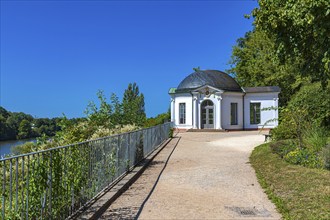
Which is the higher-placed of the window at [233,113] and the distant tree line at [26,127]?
the window at [233,113]

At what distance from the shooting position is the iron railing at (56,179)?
3652 millimetres

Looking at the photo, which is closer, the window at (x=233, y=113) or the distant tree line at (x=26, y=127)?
the distant tree line at (x=26, y=127)

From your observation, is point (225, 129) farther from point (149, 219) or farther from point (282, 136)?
point (149, 219)

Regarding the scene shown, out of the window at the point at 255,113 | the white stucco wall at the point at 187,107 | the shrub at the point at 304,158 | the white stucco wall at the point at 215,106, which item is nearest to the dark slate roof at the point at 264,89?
the window at the point at 255,113

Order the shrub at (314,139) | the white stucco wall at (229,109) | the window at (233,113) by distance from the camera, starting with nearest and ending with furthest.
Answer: the shrub at (314,139) < the white stucco wall at (229,109) < the window at (233,113)

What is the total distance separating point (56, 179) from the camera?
4.55 m

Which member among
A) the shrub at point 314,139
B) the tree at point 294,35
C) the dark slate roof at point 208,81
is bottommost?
the shrub at point 314,139

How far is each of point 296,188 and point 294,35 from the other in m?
4.78

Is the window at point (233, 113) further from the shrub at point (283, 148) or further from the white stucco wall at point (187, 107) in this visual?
the shrub at point (283, 148)

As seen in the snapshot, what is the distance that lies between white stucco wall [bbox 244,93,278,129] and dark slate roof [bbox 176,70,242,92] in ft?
4.84

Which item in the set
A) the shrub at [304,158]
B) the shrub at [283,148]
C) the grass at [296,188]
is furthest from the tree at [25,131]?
the shrub at [304,158]

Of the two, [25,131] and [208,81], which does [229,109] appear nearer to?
[208,81]

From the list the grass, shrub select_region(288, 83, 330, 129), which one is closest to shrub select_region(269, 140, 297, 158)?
the grass

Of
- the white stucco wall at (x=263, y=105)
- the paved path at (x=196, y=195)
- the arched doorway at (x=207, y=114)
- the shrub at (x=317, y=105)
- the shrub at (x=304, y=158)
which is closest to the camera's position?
the paved path at (x=196, y=195)
